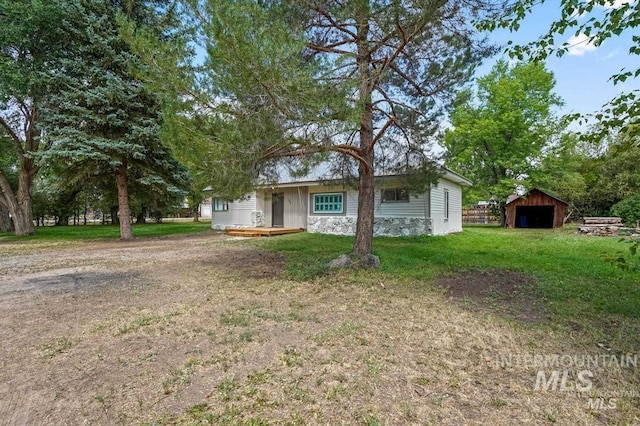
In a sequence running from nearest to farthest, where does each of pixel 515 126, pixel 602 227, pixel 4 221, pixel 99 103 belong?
pixel 99 103 → pixel 602 227 → pixel 515 126 → pixel 4 221

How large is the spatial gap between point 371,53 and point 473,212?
2215 cm

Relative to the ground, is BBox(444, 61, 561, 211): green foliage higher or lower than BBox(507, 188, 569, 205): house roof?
higher

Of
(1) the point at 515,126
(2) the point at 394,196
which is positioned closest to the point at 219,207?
(2) the point at 394,196

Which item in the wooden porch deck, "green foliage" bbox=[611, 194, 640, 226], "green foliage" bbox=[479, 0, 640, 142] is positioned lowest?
the wooden porch deck

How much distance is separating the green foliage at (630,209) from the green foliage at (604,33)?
17.8 m

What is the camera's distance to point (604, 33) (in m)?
3.10

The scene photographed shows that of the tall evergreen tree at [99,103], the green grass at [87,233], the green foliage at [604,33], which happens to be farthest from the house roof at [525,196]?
the tall evergreen tree at [99,103]

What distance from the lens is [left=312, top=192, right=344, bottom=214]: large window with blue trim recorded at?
44.3ft

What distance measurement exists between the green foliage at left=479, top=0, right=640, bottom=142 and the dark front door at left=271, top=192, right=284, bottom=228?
12.5m

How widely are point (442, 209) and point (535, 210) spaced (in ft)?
34.4

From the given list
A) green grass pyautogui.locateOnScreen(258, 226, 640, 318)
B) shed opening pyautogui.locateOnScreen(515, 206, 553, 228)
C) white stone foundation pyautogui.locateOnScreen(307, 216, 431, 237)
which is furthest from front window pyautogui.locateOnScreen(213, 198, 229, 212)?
shed opening pyautogui.locateOnScreen(515, 206, 553, 228)

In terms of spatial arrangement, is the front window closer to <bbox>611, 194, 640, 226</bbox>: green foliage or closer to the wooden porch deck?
the wooden porch deck

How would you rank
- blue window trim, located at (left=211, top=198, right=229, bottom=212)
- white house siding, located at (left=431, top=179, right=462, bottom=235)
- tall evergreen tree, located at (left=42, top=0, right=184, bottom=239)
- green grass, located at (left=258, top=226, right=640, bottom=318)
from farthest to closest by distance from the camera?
blue window trim, located at (left=211, top=198, right=229, bottom=212)
white house siding, located at (left=431, top=179, right=462, bottom=235)
tall evergreen tree, located at (left=42, top=0, right=184, bottom=239)
green grass, located at (left=258, top=226, right=640, bottom=318)

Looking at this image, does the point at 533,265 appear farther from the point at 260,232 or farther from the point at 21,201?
the point at 21,201
